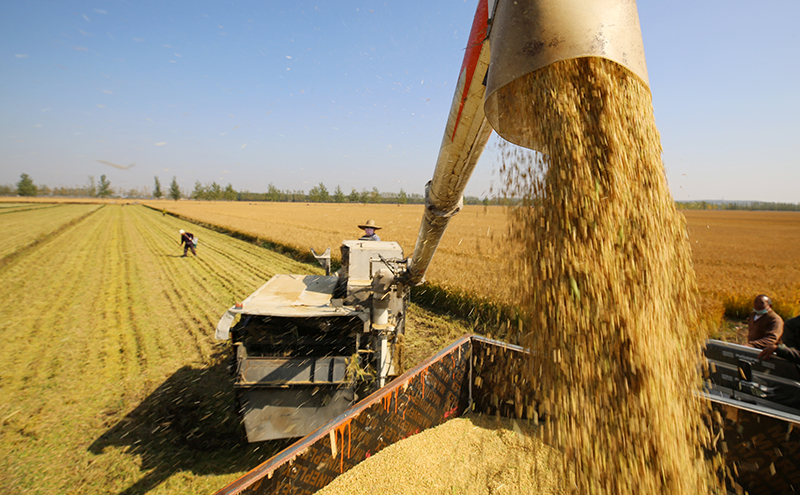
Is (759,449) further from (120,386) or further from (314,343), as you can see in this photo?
(120,386)

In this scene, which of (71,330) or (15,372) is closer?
(15,372)

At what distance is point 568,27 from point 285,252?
49.4 feet

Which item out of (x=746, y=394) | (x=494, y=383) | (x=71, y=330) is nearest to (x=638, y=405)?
(x=494, y=383)

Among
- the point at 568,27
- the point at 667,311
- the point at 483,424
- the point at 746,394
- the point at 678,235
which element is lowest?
the point at 483,424

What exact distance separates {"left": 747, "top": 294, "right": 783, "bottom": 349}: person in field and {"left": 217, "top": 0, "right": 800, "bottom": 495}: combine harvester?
0.20 meters

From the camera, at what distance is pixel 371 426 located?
2.18 meters

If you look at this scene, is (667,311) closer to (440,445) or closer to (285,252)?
(440,445)

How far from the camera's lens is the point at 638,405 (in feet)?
4.37

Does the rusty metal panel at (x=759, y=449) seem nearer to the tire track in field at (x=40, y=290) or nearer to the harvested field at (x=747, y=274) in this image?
the harvested field at (x=747, y=274)

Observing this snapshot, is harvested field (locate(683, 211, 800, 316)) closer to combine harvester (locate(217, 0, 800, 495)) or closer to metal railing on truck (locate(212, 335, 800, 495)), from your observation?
combine harvester (locate(217, 0, 800, 495))

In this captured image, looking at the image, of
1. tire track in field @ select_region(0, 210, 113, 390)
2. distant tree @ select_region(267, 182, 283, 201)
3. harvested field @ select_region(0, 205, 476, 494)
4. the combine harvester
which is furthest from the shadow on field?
distant tree @ select_region(267, 182, 283, 201)

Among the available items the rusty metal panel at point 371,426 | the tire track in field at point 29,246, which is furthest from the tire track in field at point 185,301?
the tire track in field at point 29,246

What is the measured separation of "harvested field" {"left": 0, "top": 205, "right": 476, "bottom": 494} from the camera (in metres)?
2.82

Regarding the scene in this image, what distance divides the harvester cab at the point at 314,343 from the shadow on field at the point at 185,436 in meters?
0.51
